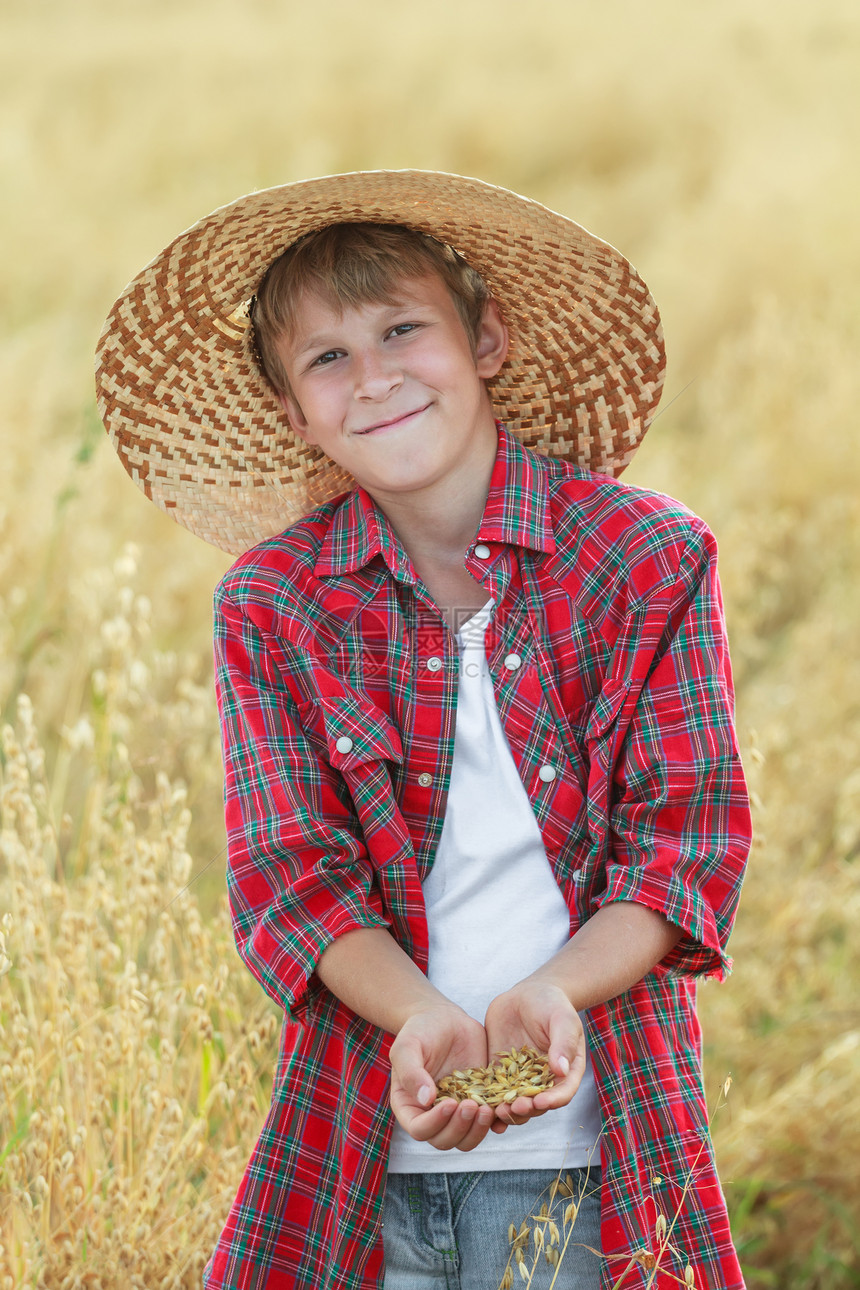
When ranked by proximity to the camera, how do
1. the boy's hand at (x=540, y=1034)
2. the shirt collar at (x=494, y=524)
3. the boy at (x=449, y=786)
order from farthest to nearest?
1. the shirt collar at (x=494, y=524)
2. the boy at (x=449, y=786)
3. the boy's hand at (x=540, y=1034)

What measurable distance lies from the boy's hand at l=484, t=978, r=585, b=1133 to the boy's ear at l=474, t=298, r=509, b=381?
0.95 m

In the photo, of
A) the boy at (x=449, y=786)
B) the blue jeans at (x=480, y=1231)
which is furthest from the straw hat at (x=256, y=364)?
the blue jeans at (x=480, y=1231)

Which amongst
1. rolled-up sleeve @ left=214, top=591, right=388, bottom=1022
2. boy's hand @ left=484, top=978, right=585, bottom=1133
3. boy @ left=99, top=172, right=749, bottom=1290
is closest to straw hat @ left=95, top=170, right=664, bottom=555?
boy @ left=99, top=172, right=749, bottom=1290

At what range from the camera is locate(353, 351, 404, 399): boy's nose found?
164 centimetres

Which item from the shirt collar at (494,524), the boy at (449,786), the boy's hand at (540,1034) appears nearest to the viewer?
the boy's hand at (540,1034)

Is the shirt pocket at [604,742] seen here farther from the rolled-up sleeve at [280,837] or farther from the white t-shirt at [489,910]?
the rolled-up sleeve at [280,837]

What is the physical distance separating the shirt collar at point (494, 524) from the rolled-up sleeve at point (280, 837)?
170mm

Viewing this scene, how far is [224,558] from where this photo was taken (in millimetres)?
3863

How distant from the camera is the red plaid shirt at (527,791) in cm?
146

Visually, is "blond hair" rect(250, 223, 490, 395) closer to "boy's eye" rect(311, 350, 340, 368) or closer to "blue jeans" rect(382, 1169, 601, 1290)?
"boy's eye" rect(311, 350, 340, 368)

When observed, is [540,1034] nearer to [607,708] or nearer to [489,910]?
[489,910]

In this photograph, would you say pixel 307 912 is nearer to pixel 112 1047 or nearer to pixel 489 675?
pixel 489 675

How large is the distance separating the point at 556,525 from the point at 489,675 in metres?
0.23

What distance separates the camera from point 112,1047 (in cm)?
181
